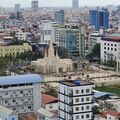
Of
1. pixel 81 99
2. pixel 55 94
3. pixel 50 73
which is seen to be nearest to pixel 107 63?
pixel 50 73

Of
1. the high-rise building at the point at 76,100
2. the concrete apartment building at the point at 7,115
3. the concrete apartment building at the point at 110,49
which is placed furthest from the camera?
the concrete apartment building at the point at 110,49

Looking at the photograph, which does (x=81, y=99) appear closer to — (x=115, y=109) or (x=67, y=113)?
(x=67, y=113)

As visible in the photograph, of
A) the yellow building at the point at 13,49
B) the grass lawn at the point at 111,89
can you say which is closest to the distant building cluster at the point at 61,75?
the yellow building at the point at 13,49

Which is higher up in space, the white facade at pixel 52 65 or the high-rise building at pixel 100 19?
the high-rise building at pixel 100 19

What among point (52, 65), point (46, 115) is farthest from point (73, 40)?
point (46, 115)

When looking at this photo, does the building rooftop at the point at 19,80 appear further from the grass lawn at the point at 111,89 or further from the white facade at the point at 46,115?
the grass lawn at the point at 111,89

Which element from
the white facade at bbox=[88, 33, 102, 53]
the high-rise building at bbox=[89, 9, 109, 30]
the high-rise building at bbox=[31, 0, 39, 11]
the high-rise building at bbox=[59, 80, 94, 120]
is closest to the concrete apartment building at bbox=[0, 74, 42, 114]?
the high-rise building at bbox=[59, 80, 94, 120]
